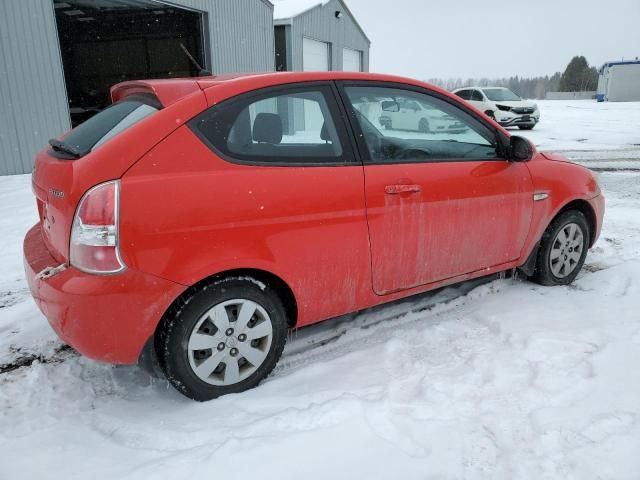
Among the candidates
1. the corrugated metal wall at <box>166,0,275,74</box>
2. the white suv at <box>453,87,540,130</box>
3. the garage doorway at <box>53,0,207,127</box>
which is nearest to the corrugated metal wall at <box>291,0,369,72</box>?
the corrugated metal wall at <box>166,0,275,74</box>

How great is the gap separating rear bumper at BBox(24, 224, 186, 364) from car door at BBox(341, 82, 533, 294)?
4.05ft

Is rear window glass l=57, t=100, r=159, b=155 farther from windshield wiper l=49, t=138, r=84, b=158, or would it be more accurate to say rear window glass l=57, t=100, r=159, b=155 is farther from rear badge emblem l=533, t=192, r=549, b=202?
rear badge emblem l=533, t=192, r=549, b=202

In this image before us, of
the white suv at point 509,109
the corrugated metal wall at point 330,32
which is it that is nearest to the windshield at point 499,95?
the white suv at point 509,109

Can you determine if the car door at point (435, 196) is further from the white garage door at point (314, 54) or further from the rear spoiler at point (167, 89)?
the white garage door at point (314, 54)

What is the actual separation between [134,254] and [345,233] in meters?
1.09

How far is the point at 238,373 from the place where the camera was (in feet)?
8.41

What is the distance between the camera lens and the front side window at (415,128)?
2.90m

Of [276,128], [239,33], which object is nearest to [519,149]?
[276,128]

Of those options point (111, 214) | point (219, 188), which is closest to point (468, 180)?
point (219, 188)

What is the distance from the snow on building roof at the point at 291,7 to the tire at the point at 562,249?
48.5 feet

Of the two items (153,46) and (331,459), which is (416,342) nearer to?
(331,459)

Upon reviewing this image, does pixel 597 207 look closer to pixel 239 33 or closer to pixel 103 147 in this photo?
pixel 103 147

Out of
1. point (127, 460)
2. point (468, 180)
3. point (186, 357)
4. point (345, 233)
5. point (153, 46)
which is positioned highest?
point (153, 46)

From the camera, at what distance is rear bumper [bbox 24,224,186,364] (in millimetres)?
2162
